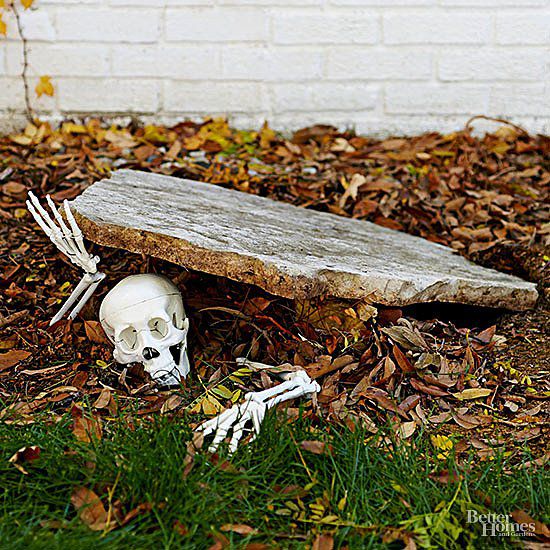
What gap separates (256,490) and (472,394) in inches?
30.9

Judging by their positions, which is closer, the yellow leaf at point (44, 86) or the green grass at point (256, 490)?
the green grass at point (256, 490)

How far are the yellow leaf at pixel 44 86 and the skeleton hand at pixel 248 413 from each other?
100 inches

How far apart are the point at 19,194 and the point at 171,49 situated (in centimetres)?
115

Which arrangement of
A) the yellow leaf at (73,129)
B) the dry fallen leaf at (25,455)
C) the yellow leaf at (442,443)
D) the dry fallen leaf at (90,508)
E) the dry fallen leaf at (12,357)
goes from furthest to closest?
the yellow leaf at (73,129) < the dry fallen leaf at (12,357) < the yellow leaf at (442,443) < the dry fallen leaf at (25,455) < the dry fallen leaf at (90,508)

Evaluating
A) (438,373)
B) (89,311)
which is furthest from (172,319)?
(438,373)

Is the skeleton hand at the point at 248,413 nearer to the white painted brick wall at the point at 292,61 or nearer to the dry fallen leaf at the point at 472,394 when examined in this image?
the dry fallen leaf at the point at 472,394

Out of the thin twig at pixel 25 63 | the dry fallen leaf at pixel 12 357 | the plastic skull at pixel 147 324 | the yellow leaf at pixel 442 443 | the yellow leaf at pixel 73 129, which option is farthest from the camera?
the yellow leaf at pixel 73 129

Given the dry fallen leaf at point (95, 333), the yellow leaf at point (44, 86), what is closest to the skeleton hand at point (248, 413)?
the dry fallen leaf at point (95, 333)

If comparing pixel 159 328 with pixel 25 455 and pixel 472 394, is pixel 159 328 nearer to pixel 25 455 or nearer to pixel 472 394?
pixel 25 455

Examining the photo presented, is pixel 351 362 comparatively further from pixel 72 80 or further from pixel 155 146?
pixel 72 80

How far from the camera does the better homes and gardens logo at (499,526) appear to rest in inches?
65.3

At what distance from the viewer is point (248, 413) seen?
1879 mm

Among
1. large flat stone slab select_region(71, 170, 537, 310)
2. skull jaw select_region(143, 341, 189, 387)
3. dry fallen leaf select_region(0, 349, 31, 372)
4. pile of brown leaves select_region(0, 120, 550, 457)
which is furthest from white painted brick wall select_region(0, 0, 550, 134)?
skull jaw select_region(143, 341, 189, 387)

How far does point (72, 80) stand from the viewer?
390cm
